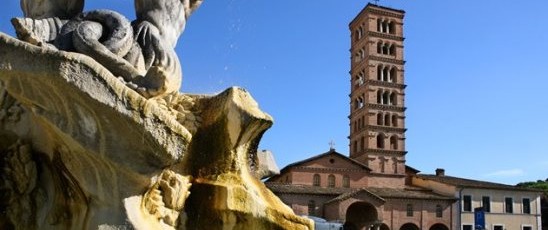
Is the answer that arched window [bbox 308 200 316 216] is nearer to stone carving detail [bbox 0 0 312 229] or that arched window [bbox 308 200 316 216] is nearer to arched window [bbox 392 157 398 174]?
arched window [bbox 392 157 398 174]

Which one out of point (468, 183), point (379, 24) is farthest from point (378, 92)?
point (468, 183)

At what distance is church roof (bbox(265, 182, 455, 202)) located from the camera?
54.8m

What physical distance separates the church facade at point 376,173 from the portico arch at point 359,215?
9 cm

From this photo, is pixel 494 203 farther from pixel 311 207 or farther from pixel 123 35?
pixel 123 35

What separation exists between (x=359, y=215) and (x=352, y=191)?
229cm

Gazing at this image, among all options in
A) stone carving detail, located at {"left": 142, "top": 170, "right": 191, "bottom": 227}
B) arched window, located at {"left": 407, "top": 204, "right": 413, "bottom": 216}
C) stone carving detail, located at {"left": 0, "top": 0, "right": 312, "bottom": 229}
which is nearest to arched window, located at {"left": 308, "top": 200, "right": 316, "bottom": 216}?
arched window, located at {"left": 407, "top": 204, "right": 413, "bottom": 216}

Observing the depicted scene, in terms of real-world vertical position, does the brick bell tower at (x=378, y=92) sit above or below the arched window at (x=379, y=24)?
below

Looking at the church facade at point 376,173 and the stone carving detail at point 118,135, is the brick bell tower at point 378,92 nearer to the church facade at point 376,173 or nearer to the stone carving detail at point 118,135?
the church facade at point 376,173

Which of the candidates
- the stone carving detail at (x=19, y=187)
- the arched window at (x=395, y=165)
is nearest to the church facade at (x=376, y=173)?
the arched window at (x=395, y=165)

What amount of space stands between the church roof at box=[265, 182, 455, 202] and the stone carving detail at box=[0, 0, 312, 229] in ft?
159

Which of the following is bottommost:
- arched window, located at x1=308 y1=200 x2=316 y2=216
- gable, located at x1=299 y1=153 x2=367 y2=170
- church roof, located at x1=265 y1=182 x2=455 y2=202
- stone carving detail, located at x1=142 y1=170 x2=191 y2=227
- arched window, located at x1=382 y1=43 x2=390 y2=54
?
stone carving detail, located at x1=142 y1=170 x2=191 y2=227

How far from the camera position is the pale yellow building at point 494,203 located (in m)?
59.9

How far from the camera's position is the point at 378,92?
68.3 m

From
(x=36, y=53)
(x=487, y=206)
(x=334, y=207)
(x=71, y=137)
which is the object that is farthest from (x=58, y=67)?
(x=487, y=206)
